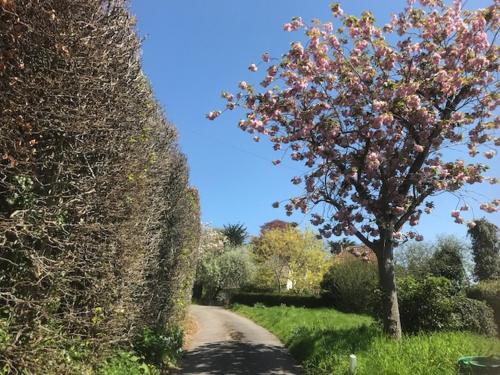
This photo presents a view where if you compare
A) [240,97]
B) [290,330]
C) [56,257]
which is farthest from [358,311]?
[56,257]

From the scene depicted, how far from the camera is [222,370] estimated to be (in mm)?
11211

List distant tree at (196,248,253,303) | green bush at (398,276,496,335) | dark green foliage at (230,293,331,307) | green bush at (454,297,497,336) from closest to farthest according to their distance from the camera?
green bush at (398,276,496,335), green bush at (454,297,497,336), dark green foliage at (230,293,331,307), distant tree at (196,248,253,303)

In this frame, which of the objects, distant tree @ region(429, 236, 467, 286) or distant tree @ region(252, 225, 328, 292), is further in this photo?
distant tree @ region(252, 225, 328, 292)

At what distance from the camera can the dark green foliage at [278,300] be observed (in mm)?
33156

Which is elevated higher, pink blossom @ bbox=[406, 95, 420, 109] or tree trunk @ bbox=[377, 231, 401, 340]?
pink blossom @ bbox=[406, 95, 420, 109]

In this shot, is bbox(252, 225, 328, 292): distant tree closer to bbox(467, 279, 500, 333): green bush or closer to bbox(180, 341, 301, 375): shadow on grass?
bbox(467, 279, 500, 333): green bush

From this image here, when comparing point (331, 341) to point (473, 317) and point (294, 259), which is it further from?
point (294, 259)

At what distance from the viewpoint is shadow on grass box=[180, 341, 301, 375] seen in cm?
1131

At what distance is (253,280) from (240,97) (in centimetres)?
3486

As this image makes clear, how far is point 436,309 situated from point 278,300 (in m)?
24.6

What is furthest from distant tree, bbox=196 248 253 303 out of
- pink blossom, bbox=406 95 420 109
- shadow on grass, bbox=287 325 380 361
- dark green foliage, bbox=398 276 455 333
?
pink blossom, bbox=406 95 420 109

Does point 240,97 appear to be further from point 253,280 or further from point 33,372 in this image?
point 253,280

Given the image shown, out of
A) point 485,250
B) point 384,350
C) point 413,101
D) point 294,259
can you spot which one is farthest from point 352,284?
point 413,101

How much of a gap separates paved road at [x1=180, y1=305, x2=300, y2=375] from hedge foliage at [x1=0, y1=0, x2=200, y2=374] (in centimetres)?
545
